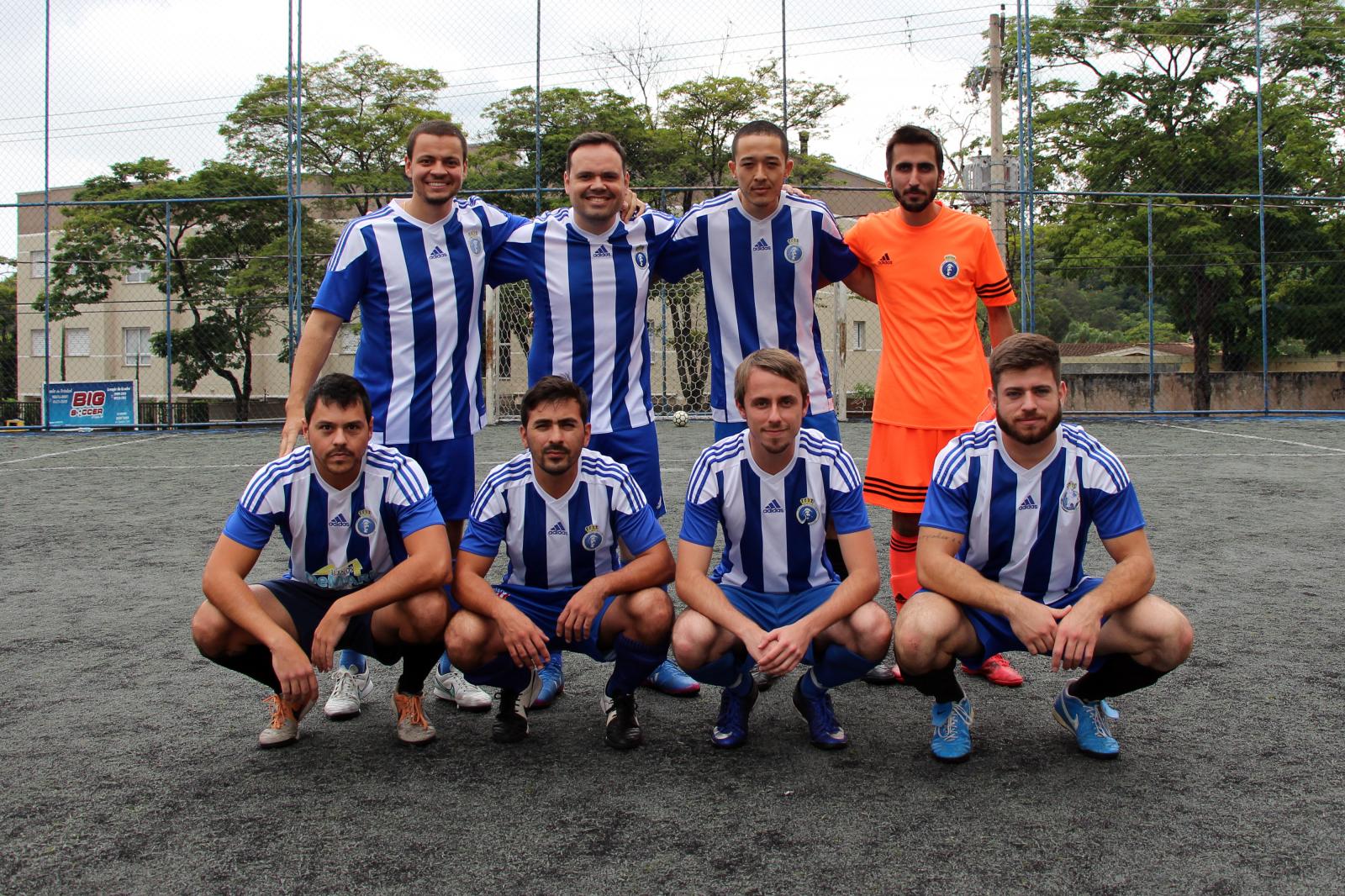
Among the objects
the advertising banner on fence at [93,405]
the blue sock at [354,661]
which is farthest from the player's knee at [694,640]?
the advertising banner on fence at [93,405]

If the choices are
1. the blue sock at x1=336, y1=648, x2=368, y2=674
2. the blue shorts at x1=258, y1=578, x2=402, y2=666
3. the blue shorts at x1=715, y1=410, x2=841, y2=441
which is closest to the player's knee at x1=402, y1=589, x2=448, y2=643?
the blue shorts at x1=258, y1=578, x2=402, y2=666

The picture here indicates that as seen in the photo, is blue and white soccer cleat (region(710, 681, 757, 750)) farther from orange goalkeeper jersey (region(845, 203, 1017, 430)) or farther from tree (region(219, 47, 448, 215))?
tree (region(219, 47, 448, 215))

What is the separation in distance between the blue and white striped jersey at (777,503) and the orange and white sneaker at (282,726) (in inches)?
44.3

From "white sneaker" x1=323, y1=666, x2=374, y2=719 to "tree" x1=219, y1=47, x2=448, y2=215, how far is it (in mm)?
19184

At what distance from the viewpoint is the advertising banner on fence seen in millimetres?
15422

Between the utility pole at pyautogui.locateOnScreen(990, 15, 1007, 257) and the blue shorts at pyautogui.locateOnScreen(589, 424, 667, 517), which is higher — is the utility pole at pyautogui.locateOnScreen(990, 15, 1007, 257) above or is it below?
above

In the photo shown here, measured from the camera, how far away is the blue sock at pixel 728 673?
2736 mm

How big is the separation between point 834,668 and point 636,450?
1.07m

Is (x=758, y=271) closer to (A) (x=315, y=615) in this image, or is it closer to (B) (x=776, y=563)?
(B) (x=776, y=563)

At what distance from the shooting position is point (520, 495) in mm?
2916

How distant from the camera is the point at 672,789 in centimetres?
248

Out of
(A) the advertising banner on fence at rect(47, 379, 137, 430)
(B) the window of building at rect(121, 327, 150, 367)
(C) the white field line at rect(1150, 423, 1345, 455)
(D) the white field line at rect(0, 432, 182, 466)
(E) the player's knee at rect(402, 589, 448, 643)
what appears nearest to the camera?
(E) the player's knee at rect(402, 589, 448, 643)

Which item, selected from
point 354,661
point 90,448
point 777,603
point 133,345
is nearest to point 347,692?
point 354,661

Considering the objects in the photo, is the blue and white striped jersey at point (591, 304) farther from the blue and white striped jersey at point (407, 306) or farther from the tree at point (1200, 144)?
the tree at point (1200, 144)
